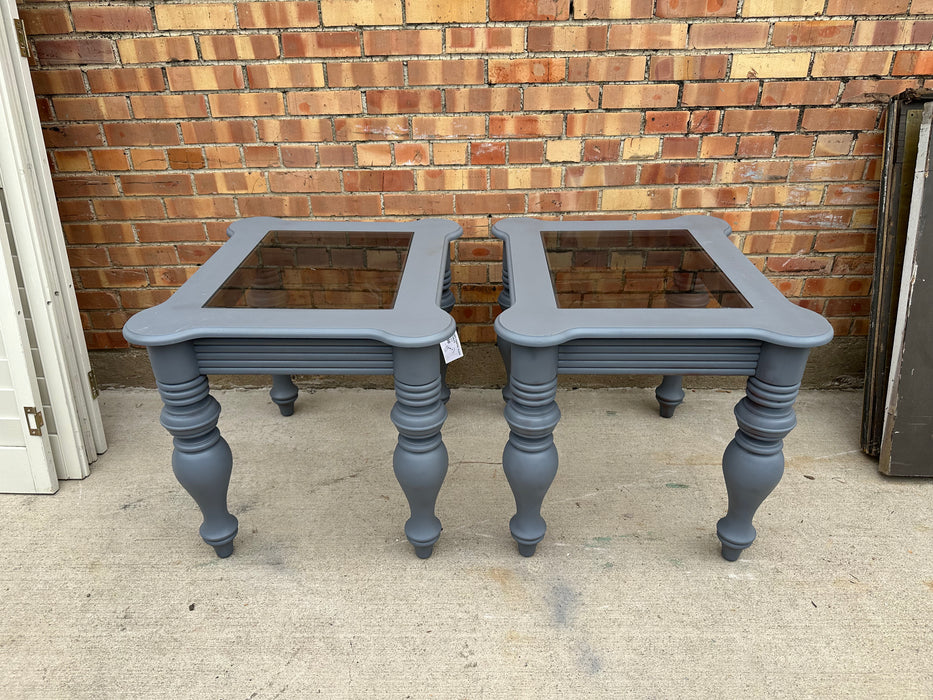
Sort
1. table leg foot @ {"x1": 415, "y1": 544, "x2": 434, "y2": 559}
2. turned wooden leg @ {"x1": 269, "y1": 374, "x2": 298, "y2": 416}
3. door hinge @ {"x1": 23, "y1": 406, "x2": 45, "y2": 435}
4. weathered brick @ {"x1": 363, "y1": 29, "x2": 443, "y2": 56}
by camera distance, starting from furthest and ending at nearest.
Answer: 1. turned wooden leg @ {"x1": 269, "y1": 374, "x2": 298, "y2": 416}
2. weathered brick @ {"x1": 363, "y1": 29, "x2": 443, "y2": 56}
3. door hinge @ {"x1": 23, "y1": 406, "x2": 45, "y2": 435}
4. table leg foot @ {"x1": 415, "y1": 544, "x2": 434, "y2": 559}

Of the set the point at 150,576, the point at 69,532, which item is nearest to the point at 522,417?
the point at 150,576

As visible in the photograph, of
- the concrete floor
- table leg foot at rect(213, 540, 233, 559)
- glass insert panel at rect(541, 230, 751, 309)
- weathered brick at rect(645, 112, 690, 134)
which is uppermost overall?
weathered brick at rect(645, 112, 690, 134)

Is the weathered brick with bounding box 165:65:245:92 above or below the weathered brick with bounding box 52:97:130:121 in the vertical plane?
above

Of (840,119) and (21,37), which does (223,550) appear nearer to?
(21,37)

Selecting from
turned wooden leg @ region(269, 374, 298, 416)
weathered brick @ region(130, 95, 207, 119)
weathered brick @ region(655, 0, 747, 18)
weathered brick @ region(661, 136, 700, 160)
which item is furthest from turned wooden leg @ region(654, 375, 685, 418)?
weathered brick @ region(130, 95, 207, 119)

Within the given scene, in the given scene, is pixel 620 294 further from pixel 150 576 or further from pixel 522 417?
pixel 150 576

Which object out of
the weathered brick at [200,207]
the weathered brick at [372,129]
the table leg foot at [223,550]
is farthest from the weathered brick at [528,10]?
the table leg foot at [223,550]

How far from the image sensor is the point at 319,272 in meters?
1.94

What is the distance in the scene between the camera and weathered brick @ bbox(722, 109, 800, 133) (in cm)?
224

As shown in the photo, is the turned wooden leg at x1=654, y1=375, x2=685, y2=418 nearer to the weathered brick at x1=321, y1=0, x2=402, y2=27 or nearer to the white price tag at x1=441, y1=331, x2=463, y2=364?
the white price tag at x1=441, y1=331, x2=463, y2=364

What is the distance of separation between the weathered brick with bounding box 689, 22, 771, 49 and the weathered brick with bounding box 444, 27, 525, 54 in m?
0.57

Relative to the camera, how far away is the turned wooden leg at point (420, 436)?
156cm

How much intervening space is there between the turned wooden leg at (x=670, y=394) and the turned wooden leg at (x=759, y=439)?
0.69 metres

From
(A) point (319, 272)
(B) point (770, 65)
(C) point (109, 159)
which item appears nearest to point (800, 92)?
(B) point (770, 65)
